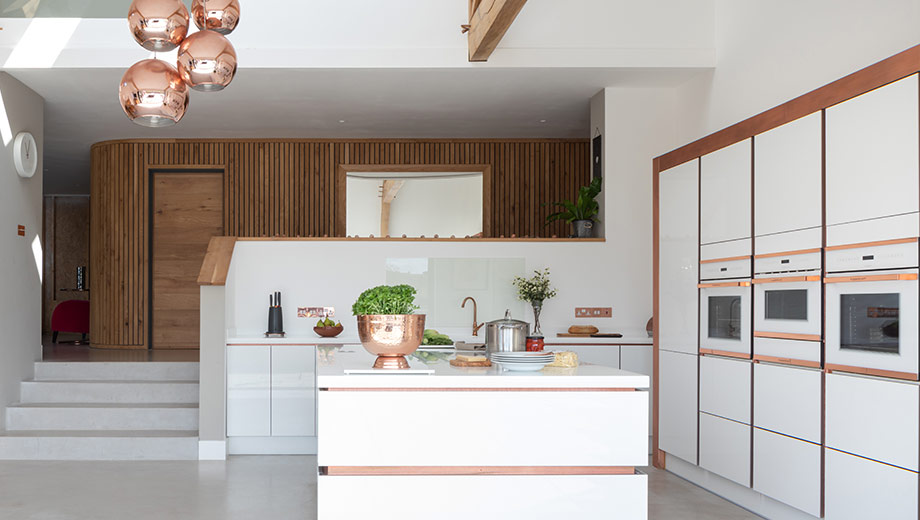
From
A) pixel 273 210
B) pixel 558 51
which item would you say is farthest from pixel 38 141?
pixel 558 51

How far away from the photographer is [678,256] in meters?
5.24

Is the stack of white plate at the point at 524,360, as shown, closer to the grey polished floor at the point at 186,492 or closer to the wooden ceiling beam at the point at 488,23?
the grey polished floor at the point at 186,492

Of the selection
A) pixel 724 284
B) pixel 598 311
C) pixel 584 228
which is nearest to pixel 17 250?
pixel 584 228

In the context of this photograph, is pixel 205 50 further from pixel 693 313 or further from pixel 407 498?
pixel 693 313

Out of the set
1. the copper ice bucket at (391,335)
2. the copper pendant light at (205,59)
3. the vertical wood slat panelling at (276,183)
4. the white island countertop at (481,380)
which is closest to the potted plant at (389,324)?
the copper ice bucket at (391,335)

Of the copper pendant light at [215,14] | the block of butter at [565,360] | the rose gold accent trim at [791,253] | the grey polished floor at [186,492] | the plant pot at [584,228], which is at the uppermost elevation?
the copper pendant light at [215,14]

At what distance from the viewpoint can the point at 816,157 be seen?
3.74 metres

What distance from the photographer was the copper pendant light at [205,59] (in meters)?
2.88

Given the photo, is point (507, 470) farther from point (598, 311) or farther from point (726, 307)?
point (598, 311)

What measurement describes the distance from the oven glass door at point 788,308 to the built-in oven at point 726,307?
119 mm

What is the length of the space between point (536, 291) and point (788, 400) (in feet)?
8.80

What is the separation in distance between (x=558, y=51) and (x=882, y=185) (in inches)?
126

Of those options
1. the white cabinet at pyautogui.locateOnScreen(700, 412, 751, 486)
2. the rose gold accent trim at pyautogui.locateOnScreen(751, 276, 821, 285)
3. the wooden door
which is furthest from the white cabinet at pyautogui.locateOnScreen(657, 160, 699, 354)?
the wooden door

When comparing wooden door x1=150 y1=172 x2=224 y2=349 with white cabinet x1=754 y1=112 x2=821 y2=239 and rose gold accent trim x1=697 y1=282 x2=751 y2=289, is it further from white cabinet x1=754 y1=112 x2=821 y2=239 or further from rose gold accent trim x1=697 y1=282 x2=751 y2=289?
white cabinet x1=754 y1=112 x2=821 y2=239
